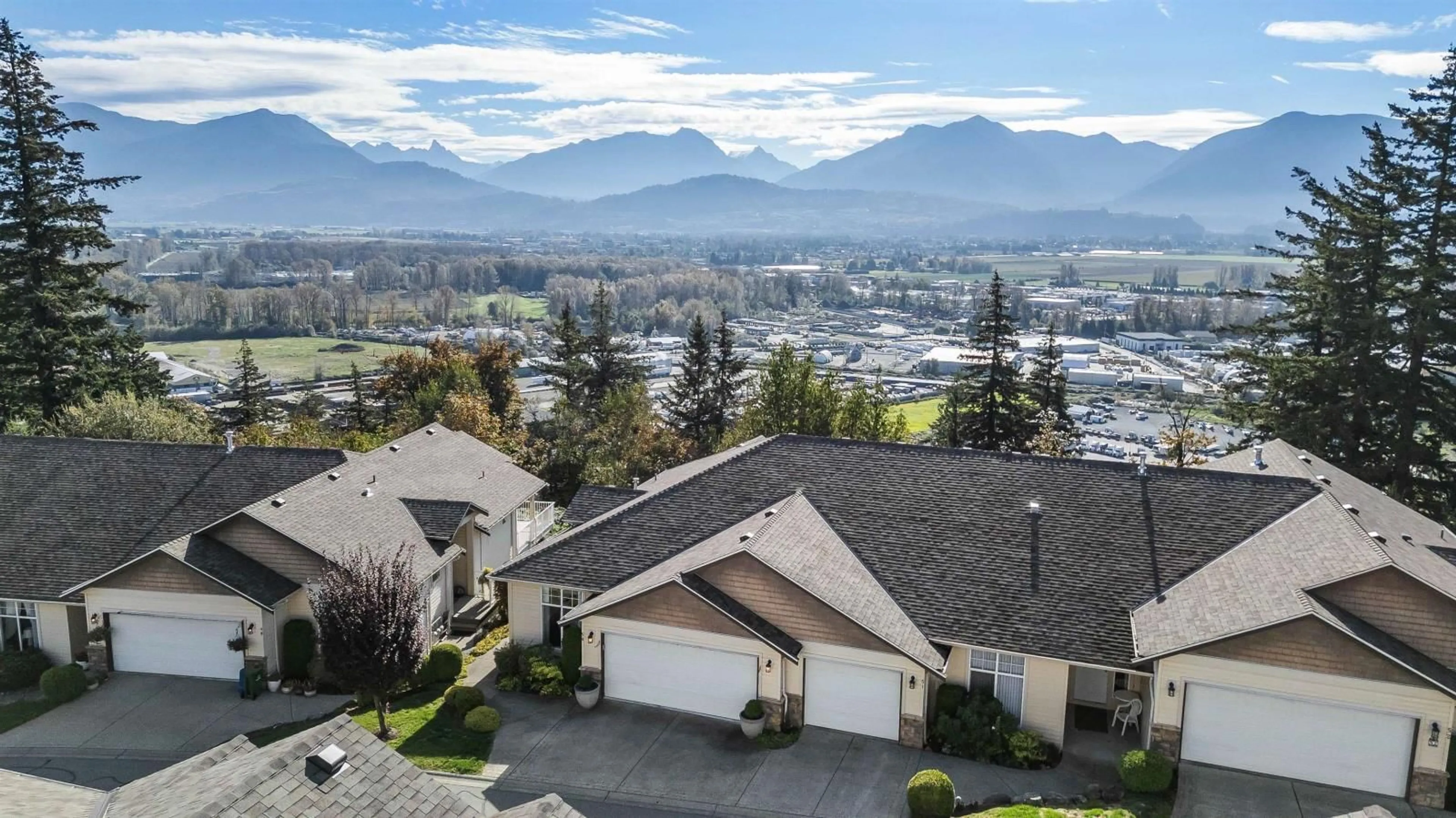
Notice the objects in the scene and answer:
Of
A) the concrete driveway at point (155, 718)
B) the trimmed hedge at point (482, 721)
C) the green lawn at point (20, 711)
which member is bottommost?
the green lawn at point (20, 711)

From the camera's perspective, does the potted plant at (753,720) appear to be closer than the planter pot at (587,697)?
Yes

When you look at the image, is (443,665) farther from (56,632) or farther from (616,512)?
(56,632)

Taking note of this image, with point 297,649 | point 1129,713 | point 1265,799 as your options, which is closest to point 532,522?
point 297,649

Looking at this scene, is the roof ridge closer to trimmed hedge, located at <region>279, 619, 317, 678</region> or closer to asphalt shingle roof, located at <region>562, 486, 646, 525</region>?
asphalt shingle roof, located at <region>562, 486, 646, 525</region>

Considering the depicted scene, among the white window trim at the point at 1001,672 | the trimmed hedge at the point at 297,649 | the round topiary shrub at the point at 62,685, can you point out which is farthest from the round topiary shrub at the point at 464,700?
the white window trim at the point at 1001,672

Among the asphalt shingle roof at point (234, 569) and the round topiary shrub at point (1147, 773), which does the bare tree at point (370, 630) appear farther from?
the round topiary shrub at point (1147, 773)

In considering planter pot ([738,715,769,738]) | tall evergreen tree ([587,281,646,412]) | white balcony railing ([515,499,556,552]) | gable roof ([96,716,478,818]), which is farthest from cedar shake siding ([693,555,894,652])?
tall evergreen tree ([587,281,646,412])

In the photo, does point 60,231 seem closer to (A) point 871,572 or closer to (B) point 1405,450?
(A) point 871,572
